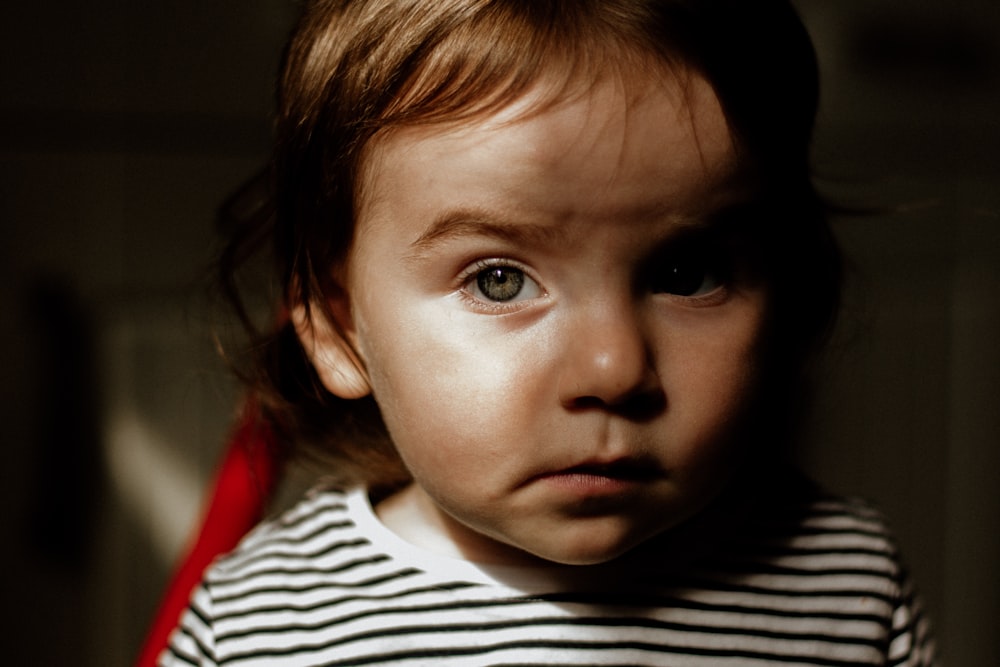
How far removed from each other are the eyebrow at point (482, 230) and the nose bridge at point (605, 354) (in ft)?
0.12

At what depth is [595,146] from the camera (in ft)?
1.60

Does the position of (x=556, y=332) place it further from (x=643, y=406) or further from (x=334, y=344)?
(x=334, y=344)

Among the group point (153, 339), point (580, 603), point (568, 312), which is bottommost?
point (580, 603)

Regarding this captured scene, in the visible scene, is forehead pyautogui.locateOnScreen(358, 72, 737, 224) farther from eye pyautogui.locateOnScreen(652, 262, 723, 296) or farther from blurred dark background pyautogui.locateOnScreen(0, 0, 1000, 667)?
blurred dark background pyautogui.locateOnScreen(0, 0, 1000, 667)

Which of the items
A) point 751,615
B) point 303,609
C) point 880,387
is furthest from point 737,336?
point 880,387

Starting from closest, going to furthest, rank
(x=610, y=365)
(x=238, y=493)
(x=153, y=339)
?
1. (x=610, y=365)
2. (x=238, y=493)
3. (x=153, y=339)

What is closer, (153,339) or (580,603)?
(580,603)

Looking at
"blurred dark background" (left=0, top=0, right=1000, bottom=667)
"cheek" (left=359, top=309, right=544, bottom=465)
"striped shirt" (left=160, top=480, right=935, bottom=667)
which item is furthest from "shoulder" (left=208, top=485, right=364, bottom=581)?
"blurred dark background" (left=0, top=0, right=1000, bottom=667)

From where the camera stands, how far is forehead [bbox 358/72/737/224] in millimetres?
488

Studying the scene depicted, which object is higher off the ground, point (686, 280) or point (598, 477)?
point (686, 280)

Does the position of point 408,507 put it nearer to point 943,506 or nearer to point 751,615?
point 751,615

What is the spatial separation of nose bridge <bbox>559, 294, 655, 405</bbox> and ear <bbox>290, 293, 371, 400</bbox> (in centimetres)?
17

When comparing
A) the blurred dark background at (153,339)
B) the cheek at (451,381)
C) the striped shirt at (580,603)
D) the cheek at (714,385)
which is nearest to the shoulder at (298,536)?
the striped shirt at (580,603)

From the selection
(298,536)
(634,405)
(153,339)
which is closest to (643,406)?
(634,405)
